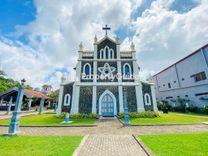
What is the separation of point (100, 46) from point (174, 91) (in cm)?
2382

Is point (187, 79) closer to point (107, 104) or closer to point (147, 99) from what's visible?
point (147, 99)

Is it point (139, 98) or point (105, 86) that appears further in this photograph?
point (105, 86)

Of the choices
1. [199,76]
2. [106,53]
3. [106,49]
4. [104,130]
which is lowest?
[104,130]

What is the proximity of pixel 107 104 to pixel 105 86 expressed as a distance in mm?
2662

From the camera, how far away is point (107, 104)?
17641mm

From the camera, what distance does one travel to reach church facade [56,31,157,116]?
17.3 m

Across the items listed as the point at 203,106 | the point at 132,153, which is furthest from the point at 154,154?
the point at 203,106

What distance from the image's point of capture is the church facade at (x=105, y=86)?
1730cm

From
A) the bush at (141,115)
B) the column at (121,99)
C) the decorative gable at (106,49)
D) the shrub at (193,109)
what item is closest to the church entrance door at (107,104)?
the column at (121,99)

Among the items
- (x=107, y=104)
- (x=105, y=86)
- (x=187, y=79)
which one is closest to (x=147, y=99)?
(x=107, y=104)

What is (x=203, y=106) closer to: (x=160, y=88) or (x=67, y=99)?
(x=160, y=88)

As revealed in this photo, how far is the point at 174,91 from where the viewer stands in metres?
31.5

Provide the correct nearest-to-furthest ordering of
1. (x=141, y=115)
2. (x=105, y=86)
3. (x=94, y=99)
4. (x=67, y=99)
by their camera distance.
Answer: (x=141, y=115) < (x=94, y=99) < (x=67, y=99) < (x=105, y=86)

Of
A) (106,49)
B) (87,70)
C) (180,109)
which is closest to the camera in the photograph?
(87,70)
